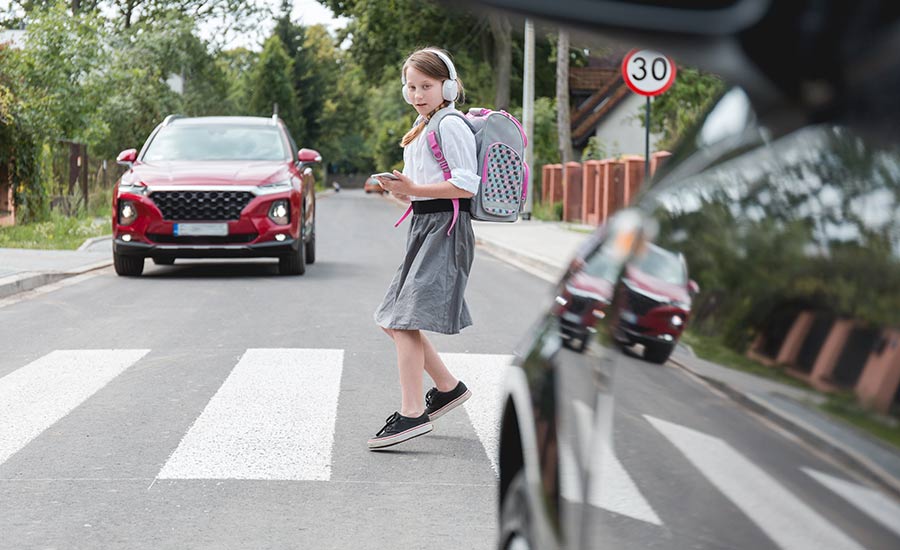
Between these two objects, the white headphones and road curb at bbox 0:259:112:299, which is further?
road curb at bbox 0:259:112:299

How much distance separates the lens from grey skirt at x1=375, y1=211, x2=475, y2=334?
545 centimetres

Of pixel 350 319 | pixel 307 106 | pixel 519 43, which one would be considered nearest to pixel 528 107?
pixel 519 43

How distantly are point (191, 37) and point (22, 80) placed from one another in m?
23.7

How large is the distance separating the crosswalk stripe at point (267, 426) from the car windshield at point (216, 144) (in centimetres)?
745

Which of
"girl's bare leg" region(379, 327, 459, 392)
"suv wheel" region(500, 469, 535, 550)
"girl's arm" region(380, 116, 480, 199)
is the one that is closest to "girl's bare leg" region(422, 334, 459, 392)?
"girl's bare leg" region(379, 327, 459, 392)

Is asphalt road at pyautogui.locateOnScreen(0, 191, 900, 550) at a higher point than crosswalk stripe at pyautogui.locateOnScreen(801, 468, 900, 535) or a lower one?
lower

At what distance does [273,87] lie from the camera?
92.6m

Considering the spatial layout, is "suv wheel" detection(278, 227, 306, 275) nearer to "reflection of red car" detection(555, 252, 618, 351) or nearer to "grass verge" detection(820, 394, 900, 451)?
Answer: "reflection of red car" detection(555, 252, 618, 351)

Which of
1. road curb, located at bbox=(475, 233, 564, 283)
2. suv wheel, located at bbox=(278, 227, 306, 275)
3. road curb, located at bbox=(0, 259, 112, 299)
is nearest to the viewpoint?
road curb, located at bbox=(0, 259, 112, 299)

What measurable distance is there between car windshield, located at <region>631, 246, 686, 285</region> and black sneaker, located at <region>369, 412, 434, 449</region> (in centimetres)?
386

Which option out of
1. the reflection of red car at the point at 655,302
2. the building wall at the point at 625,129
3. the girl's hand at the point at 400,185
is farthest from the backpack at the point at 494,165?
the building wall at the point at 625,129

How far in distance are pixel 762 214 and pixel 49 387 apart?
20.6 feet

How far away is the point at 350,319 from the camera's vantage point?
35.2ft

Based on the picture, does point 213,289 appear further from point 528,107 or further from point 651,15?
point 528,107
